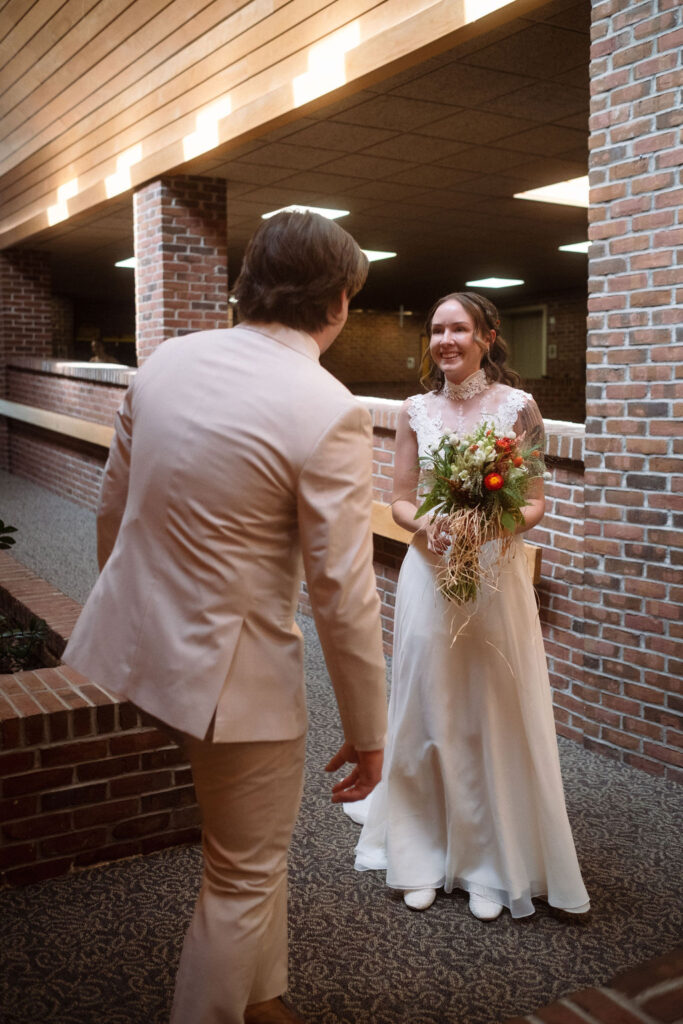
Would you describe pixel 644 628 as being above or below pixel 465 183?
below

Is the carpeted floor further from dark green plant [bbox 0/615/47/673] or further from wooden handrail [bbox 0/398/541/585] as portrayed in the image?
wooden handrail [bbox 0/398/541/585]

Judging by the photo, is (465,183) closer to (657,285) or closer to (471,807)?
(657,285)

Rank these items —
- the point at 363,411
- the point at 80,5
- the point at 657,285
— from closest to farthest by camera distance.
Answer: the point at 363,411, the point at 657,285, the point at 80,5

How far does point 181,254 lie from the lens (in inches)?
328

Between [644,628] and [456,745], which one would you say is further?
[644,628]

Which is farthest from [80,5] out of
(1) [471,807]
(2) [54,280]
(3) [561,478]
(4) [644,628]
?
(2) [54,280]

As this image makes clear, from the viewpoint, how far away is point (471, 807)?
3.03m

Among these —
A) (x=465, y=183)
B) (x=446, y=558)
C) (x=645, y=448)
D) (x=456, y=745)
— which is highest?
(x=465, y=183)

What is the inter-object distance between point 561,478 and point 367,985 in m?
2.56

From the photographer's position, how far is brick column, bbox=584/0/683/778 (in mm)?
3777

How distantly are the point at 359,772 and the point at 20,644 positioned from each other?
2438mm

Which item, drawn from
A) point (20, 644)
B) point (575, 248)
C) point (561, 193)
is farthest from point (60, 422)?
point (20, 644)

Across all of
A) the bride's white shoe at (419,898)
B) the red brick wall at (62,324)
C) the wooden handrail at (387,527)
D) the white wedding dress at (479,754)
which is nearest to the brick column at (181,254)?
the wooden handrail at (387,527)

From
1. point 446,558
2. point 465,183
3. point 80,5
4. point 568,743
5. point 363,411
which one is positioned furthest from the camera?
point 465,183
